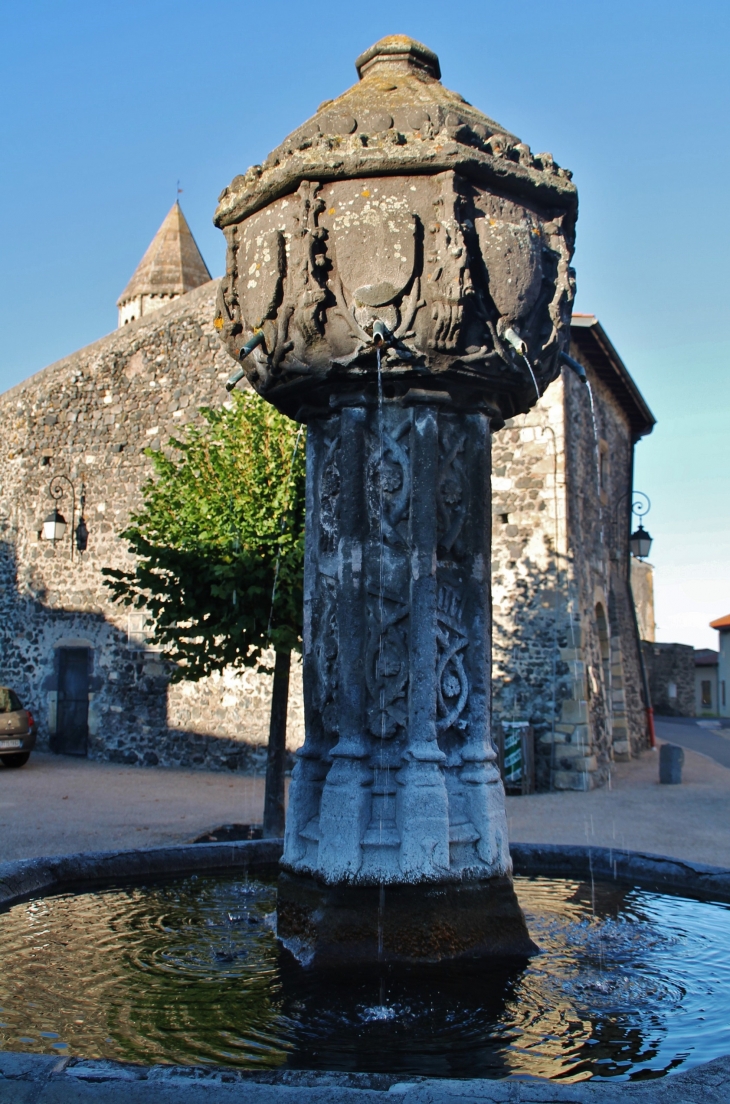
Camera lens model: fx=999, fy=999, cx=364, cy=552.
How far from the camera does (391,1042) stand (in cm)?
272

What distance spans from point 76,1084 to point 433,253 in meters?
2.91

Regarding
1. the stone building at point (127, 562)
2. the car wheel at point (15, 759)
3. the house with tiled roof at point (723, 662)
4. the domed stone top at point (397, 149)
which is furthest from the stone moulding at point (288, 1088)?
the house with tiled roof at point (723, 662)

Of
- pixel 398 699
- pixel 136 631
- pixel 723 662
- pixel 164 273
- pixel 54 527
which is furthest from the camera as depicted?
pixel 723 662

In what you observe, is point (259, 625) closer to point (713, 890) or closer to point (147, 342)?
point (713, 890)

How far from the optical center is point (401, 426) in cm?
383

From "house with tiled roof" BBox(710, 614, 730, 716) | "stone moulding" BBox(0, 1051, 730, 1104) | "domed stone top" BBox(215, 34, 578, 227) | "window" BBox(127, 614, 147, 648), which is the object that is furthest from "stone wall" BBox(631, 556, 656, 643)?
"stone moulding" BBox(0, 1051, 730, 1104)

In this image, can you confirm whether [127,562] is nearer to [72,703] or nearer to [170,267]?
[72,703]

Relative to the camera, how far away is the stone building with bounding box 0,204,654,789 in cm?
1253

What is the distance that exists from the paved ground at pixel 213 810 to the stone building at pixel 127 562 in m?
0.89

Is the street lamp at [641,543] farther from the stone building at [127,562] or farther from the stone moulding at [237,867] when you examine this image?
the stone moulding at [237,867]

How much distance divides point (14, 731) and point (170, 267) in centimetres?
2066

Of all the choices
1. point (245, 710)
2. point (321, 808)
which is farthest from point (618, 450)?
point (321, 808)

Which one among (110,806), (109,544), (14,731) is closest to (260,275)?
(110,806)

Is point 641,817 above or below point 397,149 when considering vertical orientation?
below
